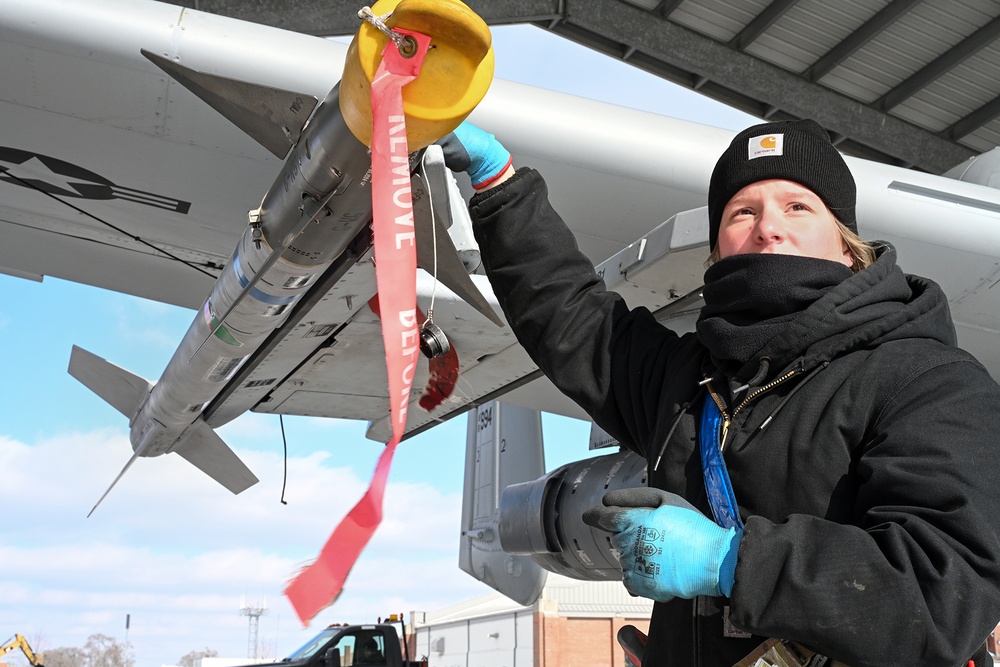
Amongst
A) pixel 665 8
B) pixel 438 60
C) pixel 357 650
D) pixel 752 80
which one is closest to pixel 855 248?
pixel 438 60

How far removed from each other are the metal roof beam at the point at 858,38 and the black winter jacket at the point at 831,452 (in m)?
11.4

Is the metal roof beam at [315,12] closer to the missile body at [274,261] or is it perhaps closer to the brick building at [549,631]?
the missile body at [274,261]

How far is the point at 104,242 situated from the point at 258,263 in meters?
2.93

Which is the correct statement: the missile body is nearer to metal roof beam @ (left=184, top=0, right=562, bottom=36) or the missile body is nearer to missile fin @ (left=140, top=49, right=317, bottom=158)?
missile fin @ (left=140, top=49, right=317, bottom=158)

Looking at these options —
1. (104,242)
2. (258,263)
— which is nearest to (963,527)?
(258,263)

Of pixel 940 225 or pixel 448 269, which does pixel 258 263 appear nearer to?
pixel 448 269

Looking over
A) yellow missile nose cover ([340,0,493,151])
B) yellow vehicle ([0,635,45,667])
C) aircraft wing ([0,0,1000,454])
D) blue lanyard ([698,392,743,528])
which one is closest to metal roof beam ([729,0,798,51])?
aircraft wing ([0,0,1000,454])

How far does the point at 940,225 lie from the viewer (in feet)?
16.1

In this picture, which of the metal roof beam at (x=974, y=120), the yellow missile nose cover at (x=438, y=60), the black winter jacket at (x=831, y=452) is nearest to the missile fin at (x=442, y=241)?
the yellow missile nose cover at (x=438, y=60)

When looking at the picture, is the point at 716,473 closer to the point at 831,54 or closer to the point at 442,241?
the point at 442,241

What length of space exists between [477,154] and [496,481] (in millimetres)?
9551

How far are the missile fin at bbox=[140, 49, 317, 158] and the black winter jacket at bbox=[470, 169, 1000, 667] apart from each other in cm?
171

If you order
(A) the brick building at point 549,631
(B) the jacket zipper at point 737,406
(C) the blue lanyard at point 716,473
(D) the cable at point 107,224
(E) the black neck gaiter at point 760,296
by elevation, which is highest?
(D) the cable at point 107,224

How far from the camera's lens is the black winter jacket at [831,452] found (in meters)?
1.32
